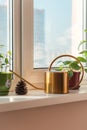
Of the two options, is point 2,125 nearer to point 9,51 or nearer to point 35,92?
point 35,92

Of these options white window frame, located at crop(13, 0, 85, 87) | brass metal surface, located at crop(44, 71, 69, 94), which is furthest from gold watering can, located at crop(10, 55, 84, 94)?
white window frame, located at crop(13, 0, 85, 87)

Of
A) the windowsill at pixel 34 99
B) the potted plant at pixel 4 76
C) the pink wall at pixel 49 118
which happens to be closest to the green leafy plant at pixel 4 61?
the potted plant at pixel 4 76

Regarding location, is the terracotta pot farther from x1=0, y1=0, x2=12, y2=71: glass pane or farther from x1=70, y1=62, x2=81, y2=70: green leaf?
x1=0, y1=0, x2=12, y2=71: glass pane

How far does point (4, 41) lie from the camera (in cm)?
140

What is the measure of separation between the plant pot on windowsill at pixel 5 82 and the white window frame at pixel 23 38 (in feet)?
0.49

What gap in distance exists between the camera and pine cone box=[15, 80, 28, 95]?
130 centimetres

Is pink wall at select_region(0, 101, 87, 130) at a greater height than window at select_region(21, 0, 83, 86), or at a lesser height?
lesser

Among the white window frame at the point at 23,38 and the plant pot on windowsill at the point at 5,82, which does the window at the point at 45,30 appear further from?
the plant pot on windowsill at the point at 5,82

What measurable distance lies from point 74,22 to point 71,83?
44cm

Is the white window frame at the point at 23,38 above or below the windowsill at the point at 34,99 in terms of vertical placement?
above

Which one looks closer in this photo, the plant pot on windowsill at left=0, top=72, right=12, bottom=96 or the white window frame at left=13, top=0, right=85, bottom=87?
the plant pot on windowsill at left=0, top=72, right=12, bottom=96

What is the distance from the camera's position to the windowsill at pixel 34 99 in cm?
108

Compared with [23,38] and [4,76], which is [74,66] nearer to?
[23,38]

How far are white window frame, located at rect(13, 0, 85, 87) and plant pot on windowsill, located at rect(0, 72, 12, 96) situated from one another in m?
0.15
